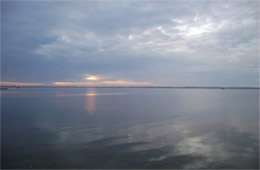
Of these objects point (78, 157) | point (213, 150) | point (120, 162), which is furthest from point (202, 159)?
point (78, 157)

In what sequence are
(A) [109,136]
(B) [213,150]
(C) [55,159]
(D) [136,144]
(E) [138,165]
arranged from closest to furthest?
(E) [138,165] → (C) [55,159] → (B) [213,150] → (D) [136,144] → (A) [109,136]

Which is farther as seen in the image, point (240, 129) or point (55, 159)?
point (240, 129)

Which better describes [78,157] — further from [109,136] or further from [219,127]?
[219,127]

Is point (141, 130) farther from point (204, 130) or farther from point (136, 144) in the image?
point (204, 130)

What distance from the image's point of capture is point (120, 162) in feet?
29.1

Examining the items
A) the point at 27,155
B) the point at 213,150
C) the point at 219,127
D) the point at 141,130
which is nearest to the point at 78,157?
the point at 27,155

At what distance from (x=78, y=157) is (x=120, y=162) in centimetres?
269

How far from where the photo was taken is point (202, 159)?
9.34 metres

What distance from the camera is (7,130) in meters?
14.4

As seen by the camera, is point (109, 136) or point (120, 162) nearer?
point (120, 162)

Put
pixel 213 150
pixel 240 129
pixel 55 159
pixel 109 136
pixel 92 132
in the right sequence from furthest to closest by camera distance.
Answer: pixel 240 129 < pixel 92 132 < pixel 109 136 < pixel 213 150 < pixel 55 159

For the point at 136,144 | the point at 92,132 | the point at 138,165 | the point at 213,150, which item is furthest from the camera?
the point at 92,132

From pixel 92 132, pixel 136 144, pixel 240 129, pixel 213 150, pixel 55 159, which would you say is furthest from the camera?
pixel 240 129

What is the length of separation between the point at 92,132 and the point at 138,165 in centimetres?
692
